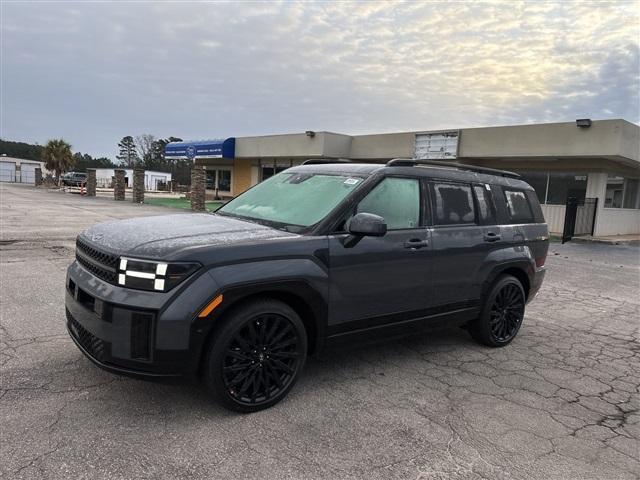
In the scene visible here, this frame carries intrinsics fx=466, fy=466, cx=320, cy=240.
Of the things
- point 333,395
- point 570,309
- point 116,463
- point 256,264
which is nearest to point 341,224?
point 256,264

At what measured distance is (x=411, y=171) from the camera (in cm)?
443

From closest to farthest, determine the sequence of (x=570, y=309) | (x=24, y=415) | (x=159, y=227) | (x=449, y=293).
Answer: (x=24, y=415)
(x=159, y=227)
(x=449, y=293)
(x=570, y=309)

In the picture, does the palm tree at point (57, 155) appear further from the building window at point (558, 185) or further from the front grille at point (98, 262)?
the front grille at point (98, 262)

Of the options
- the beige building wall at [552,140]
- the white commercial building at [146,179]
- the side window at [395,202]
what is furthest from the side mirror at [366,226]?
the white commercial building at [146,179]

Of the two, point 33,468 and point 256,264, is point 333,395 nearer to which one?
point 256,264

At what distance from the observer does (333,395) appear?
378cm

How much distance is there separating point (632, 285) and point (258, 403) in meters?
9.45

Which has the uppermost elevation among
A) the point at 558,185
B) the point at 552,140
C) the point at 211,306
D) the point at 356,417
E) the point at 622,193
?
the point at 552,140

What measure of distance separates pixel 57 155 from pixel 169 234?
57984mm

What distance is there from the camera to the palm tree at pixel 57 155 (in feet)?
173

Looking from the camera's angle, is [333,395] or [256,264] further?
[333,395]

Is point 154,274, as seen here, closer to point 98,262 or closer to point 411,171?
point 98,262

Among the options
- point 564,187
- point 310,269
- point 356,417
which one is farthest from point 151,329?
point 564,187

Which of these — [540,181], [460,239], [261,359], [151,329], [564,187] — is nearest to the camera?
[151,329]
